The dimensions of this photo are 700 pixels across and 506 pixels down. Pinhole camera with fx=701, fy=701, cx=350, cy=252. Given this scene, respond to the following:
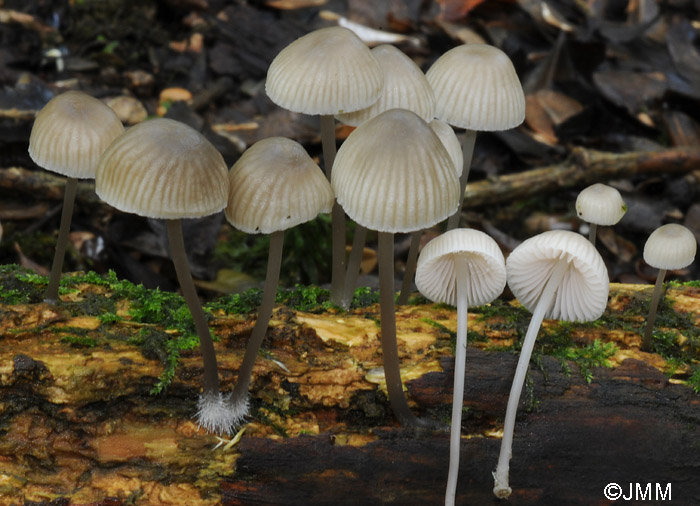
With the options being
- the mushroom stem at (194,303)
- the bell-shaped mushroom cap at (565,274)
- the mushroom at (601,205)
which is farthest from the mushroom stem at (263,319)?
the mushroom at (601,205)

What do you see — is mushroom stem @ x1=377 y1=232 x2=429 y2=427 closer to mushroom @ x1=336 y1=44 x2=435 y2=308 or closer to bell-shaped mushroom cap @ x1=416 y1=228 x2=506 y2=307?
bell-shaped mushroom cap @ x1=416 y1=228 x2=506 y2=307

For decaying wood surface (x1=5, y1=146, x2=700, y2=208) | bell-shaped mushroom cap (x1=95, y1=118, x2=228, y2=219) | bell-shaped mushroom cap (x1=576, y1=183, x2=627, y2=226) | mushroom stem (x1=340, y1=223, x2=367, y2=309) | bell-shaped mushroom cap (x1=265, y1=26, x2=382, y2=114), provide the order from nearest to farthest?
bell-shaped mushroom cap (x1=95, y1=118, x2=228, y2=219), bell-shaped mushroom cap (x1=265, y1=26, x2=382, y2=114), bell-shaped mushroom cap (x1=576, y1=183, x2=627, y2=226), mushroom stem (x1=340, y1=223, x2=367, y2=309), decaying wood surface (x1=5, y1=146, x2=700, y2=208)

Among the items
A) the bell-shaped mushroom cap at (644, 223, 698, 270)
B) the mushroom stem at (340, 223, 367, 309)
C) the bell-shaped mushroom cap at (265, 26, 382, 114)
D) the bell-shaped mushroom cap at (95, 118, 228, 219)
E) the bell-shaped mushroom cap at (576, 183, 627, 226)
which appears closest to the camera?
the bell-shaped mushroom cap at (95, 118, 228, 219)

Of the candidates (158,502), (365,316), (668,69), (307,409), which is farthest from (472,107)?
(668,69)

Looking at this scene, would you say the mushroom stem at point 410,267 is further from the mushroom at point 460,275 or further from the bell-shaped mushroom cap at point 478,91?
the bell-shaped mushroom cap at point 478,91

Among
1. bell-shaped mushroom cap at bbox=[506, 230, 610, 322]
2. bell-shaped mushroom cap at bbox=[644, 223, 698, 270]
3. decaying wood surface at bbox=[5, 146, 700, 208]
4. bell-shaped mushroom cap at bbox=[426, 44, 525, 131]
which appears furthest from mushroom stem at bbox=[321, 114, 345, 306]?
decaying wood surface at bbox=[5, 146, 700, 208]

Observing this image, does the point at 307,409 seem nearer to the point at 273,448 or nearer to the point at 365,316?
the point at 273,448

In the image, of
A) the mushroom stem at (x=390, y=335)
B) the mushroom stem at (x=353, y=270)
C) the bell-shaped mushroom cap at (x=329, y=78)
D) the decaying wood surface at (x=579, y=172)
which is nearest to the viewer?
the mushroom stem at (x=390, y=335)
